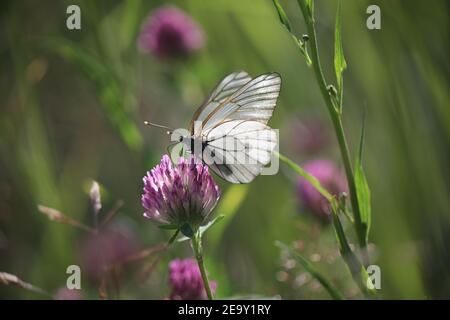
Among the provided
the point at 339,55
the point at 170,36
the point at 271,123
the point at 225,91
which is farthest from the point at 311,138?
A: the point at 339,55

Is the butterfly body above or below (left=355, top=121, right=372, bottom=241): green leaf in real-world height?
above

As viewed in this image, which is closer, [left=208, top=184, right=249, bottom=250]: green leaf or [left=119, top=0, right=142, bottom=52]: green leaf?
[left=208, top=184, right=249, bottom=250]: green leaf

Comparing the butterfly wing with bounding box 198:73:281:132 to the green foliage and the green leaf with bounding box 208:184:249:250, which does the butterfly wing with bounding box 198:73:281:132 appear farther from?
the green foliage

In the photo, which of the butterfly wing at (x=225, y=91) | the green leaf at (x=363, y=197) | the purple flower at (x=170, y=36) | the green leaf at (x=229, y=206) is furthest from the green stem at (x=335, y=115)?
the purple flower at (x=170, y=36)

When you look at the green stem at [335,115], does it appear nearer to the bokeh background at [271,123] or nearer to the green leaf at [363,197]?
the green leaf at [363,197]

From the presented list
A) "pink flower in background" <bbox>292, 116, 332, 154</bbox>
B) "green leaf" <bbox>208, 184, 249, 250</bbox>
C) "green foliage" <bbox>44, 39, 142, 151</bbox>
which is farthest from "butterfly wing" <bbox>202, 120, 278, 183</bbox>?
"pink flower in background" <bbox>292, 116, 332, 154</bbox>

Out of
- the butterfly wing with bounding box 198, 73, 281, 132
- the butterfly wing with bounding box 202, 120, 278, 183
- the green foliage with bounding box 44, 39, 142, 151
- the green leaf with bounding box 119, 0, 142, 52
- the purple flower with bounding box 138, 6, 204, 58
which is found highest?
the purple flower with bounding box 138, 6, 204, 58

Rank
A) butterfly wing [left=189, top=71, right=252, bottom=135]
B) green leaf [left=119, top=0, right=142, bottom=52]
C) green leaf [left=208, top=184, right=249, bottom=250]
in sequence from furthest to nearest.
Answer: green leaf [left=119, top=0, right=142, bottom=52] → green leaf [left=208, top=184, right=249, bottom=250] → butterfly wing [left=189, top=71, right=252, bottom=135]
